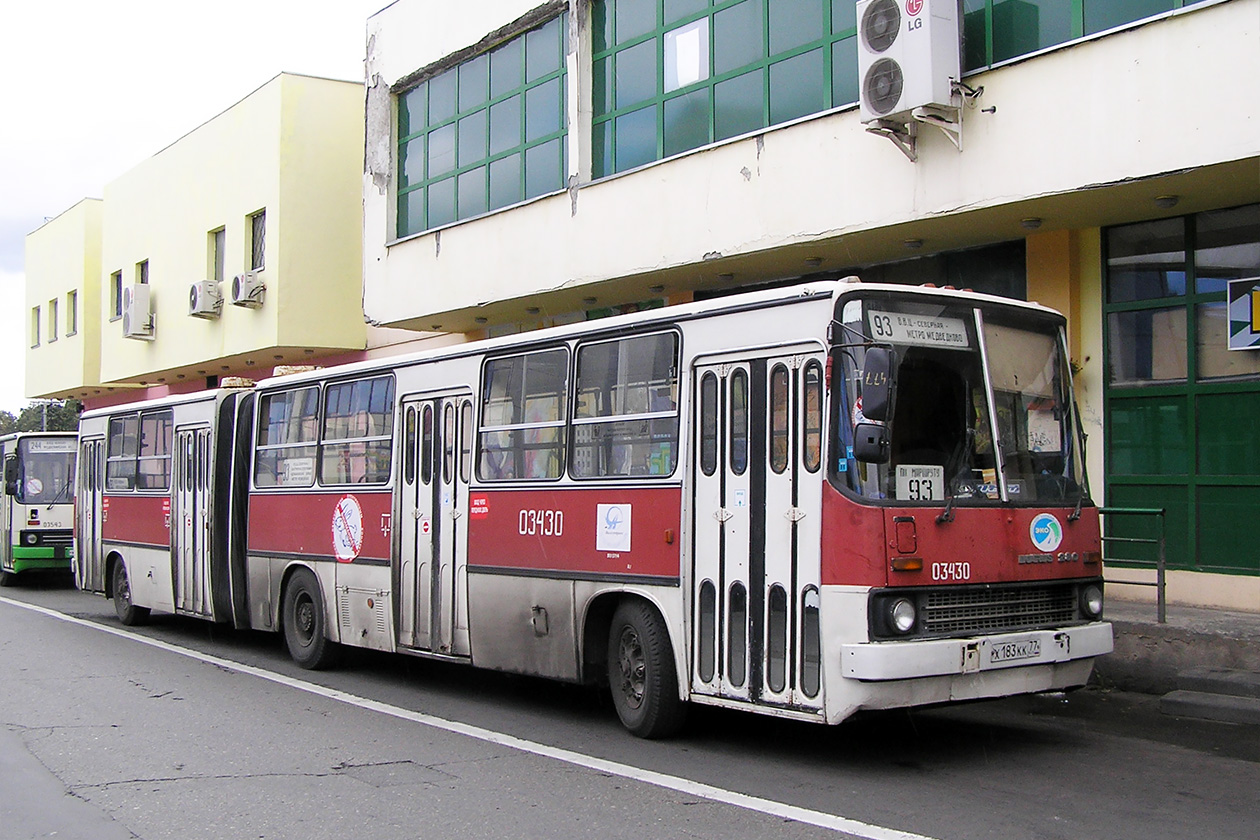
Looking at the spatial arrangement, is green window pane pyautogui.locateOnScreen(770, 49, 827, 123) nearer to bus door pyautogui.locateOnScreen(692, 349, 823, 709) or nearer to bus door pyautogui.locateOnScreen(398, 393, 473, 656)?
bus door pyautogui.locateOnScreen(398, 393, 473, 656)

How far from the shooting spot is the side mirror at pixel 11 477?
23078 mm

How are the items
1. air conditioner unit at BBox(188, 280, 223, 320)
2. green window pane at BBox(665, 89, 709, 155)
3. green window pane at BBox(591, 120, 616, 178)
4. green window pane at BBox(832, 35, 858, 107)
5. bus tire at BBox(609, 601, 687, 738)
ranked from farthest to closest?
air conditioner unit at BBox(188, 280, 223, 320), green window pane at BBox(591, 120, 616, 178), green window pane at BBox(665, 89, 709, 155), green window pane at BBox(832, 35, 858, 107), bus tire at BBox(609, 601, 687, 738)

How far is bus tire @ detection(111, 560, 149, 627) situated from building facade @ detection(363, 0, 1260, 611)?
248 inches

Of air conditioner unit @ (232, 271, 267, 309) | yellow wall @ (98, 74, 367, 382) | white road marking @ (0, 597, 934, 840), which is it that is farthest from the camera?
air conditioner unit @ (232, 271, 267, 309)

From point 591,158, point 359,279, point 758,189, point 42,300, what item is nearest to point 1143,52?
point 758,189

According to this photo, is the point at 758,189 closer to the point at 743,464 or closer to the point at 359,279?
the point at 743,464

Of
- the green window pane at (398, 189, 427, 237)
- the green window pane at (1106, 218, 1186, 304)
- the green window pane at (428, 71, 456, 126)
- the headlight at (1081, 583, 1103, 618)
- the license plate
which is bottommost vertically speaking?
the license plate

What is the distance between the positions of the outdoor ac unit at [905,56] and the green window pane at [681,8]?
11.6 ft

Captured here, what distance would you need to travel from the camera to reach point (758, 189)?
14.5 m

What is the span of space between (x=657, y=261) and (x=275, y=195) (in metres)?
12.8

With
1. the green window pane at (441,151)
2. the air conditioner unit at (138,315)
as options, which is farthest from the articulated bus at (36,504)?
the green window pane at (441,151)

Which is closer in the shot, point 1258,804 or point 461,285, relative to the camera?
point 1258,804

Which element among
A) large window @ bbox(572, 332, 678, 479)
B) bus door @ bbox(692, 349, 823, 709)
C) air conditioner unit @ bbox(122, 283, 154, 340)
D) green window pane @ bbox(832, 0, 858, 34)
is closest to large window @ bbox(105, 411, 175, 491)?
large window @ bbox(572, 332, 678, 479)

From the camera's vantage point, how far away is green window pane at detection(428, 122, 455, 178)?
803 inches
